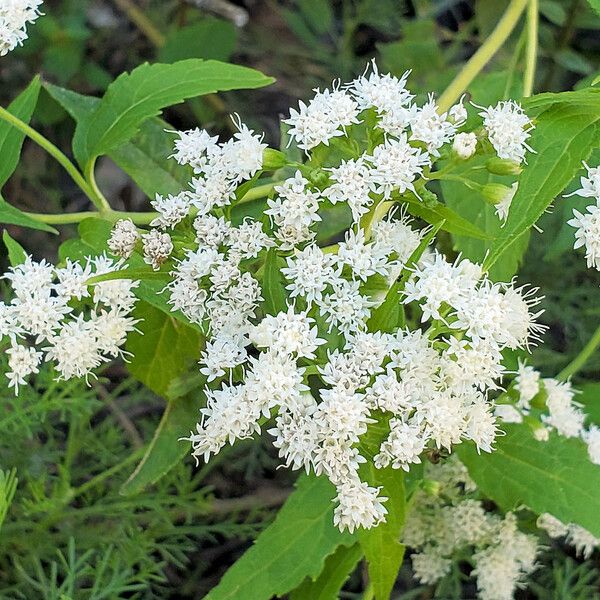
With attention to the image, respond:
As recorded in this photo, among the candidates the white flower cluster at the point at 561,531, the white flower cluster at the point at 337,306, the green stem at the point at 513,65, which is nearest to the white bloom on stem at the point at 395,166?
the white flower cluster at the point at 337,306

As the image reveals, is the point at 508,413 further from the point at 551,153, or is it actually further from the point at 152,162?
the point at 152,162

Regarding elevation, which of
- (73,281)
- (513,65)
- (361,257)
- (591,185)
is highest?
(513,65)

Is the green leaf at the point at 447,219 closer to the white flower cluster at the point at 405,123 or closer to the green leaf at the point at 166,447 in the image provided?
the white flower cluster at the point at 405,123

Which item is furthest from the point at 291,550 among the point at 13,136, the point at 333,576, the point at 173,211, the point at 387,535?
the point at 13,136

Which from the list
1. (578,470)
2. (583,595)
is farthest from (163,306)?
(583,595)

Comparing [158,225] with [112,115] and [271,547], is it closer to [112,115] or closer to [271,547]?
[112,115]

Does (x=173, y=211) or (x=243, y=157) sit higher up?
(x=243, y=157)

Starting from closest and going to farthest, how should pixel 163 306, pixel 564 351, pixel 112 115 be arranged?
pixel 163 306 < pixel 112 115 < pixel 564 351

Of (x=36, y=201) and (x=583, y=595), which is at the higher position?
(x=36, y=201)
